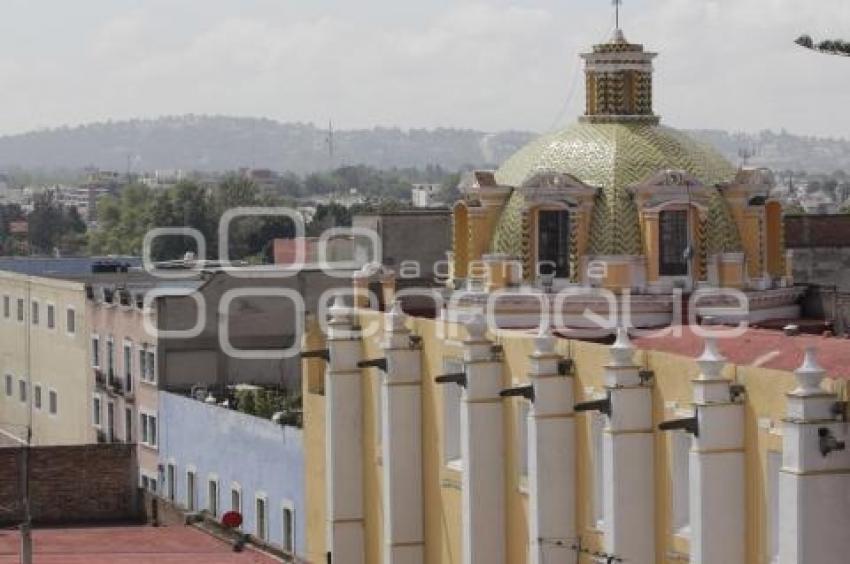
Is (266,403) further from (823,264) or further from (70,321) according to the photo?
(70,321)

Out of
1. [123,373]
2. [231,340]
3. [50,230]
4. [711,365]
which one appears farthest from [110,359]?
[50,230]

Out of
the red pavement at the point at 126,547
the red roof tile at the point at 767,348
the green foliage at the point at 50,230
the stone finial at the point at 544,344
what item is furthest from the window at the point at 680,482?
the green foliage at the point at 50,230

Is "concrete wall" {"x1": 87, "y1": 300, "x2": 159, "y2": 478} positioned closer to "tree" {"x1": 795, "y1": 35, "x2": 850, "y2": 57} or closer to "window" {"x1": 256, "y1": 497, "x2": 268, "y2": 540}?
"window" {"x1": 256, "y1": 497, "x2": 268, "y2": 540}

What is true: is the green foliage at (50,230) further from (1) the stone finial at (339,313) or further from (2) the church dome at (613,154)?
(2) the church dome at (613,154)

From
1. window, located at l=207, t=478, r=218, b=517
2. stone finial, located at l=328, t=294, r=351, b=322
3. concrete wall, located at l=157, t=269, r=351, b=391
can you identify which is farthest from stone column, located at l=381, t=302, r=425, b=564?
concrete wall, located at l=157, t=269, r=351, b=391

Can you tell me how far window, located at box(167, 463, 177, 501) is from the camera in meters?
44.3

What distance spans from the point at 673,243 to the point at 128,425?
2117 cm

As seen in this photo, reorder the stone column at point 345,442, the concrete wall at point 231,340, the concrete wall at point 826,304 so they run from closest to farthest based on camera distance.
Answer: the concrete wall at point 826,304, the stone column at point 345,442, the concrete wall at point 231,340

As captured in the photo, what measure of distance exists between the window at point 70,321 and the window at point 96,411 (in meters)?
2.32

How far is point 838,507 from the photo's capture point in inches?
814

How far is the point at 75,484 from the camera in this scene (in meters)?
43.5

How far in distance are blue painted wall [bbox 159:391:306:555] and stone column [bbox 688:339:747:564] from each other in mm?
14301

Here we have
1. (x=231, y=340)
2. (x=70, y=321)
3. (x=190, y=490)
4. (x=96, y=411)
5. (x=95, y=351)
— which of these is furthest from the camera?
(x=70, y=321)

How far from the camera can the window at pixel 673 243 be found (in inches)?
1205
